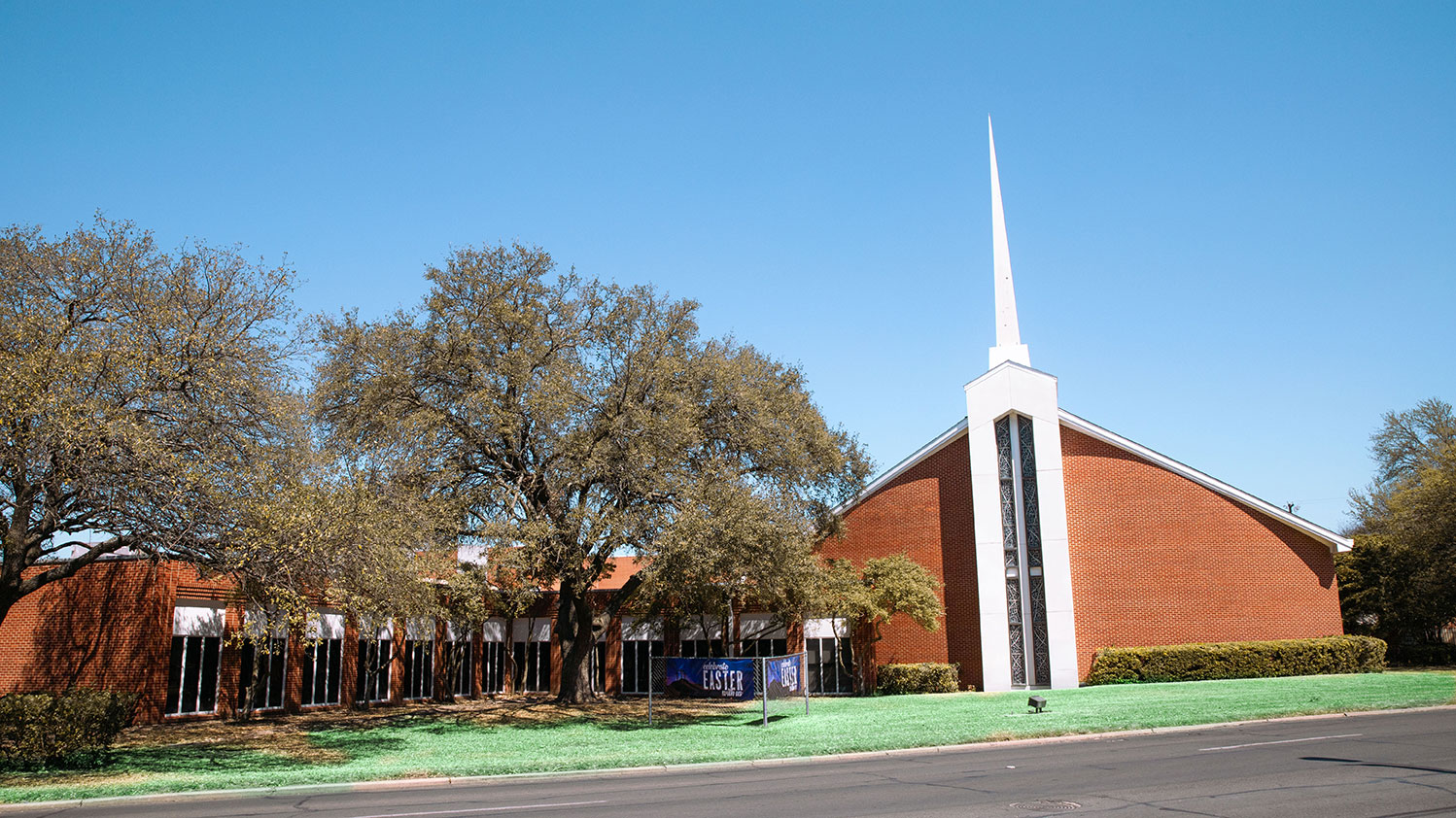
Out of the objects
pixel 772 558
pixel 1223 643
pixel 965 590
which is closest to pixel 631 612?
pixel 965 590

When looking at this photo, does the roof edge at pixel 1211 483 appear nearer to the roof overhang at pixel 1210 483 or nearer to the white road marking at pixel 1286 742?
the roof overhang at pixel 1210 483

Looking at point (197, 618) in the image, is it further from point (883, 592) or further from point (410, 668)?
point (883, 592)

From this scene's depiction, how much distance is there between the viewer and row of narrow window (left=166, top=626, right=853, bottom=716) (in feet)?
86.8

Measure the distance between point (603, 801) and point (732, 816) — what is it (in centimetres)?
234

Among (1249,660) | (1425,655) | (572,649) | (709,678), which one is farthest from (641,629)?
(1425,655)

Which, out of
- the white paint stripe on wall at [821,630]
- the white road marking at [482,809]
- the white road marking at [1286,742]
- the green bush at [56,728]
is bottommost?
the white road marking at [482,809]

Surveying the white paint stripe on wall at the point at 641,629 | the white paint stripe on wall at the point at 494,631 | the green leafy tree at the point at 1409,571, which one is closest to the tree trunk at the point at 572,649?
the white paint stripe on wall at the point at 641,629

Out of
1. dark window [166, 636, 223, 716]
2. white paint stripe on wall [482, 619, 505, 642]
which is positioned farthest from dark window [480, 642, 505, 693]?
dark window [166, 636, 223, 716]

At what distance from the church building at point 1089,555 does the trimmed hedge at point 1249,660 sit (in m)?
1.17

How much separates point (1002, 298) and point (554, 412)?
20.4 metres

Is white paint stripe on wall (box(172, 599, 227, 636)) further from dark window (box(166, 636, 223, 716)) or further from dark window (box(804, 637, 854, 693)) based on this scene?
dark window (box(804, 637, 854, 693))

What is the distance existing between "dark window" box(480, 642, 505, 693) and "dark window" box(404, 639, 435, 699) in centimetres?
261

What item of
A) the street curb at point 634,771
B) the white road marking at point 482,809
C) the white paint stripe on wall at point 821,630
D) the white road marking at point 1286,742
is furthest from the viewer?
the white paint stripe on wall at point 821,630

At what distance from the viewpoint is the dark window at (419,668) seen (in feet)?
113
